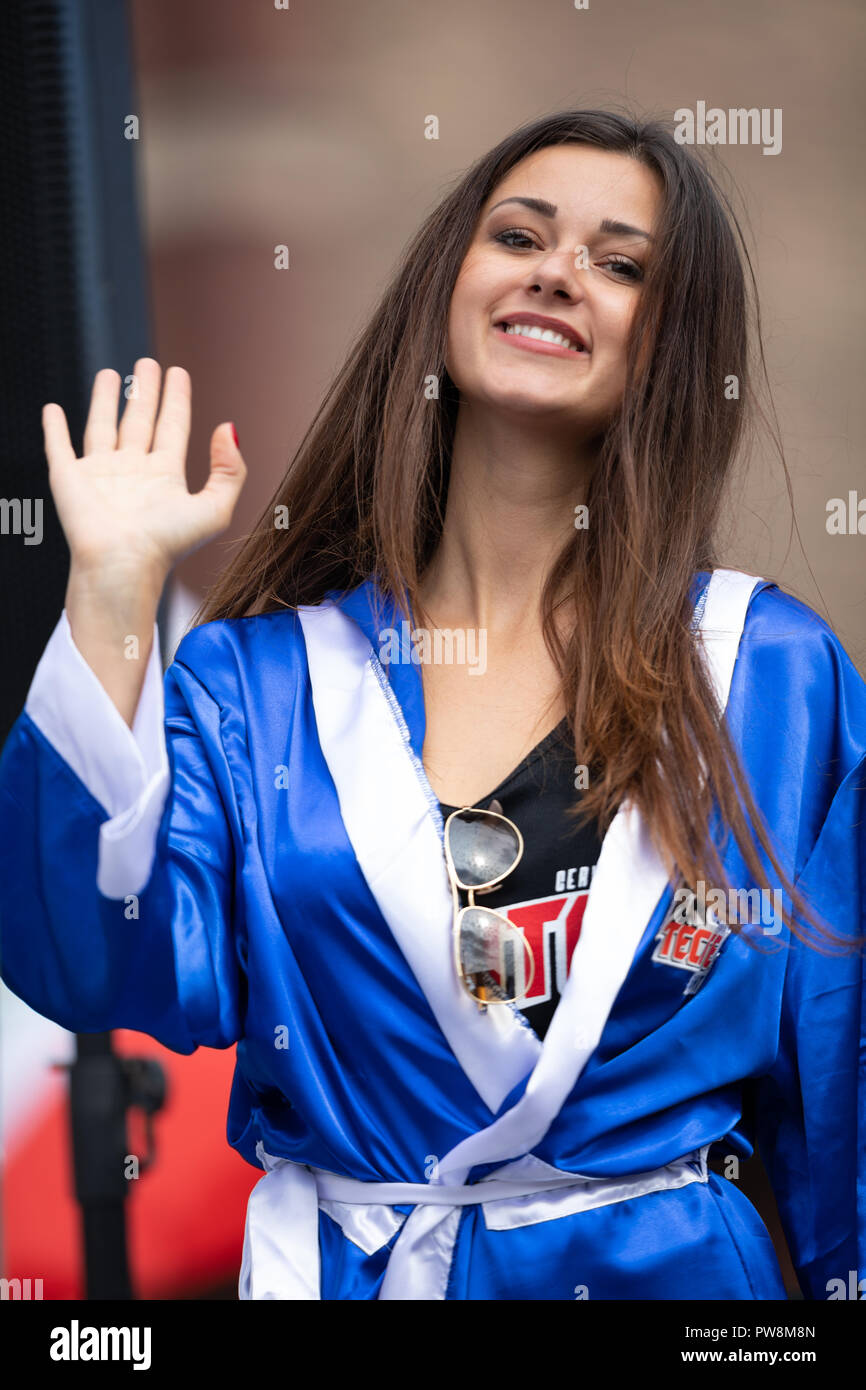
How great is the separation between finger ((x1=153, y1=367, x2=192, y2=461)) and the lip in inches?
11.9

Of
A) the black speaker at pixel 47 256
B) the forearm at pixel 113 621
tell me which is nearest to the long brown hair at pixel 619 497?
the forearm at pixel 113 621

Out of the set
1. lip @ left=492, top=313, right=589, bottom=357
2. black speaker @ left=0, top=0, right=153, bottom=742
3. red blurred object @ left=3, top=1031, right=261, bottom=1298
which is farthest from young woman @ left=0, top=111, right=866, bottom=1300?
red blurred object @ left=3, top=1031, right=261, bottom=1298

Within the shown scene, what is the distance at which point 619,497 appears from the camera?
55.6 inches

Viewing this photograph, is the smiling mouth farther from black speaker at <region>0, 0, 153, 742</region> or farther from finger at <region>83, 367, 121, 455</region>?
black speaker at <region>0, 0, 153, 742</region>

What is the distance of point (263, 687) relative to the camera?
1.38 m

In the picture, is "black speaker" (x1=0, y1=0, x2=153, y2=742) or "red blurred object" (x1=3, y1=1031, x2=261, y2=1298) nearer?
"black speaker" (x1=0, y1=0, x2=153, y2=742)

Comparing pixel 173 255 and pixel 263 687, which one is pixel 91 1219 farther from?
pixel 173 255

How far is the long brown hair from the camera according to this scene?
1.28 metres

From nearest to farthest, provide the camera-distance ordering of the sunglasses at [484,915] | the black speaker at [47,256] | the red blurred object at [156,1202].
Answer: the sunglasses at [484,915]
the black speaker at [47,256]
the red blurred object at [156,1202]

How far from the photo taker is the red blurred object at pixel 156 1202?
2.18 m

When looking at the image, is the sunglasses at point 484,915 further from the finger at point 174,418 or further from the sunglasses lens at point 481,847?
the finger at point 174,418

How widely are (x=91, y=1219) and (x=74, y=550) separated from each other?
3.93 feet

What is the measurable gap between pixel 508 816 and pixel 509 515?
30cm
